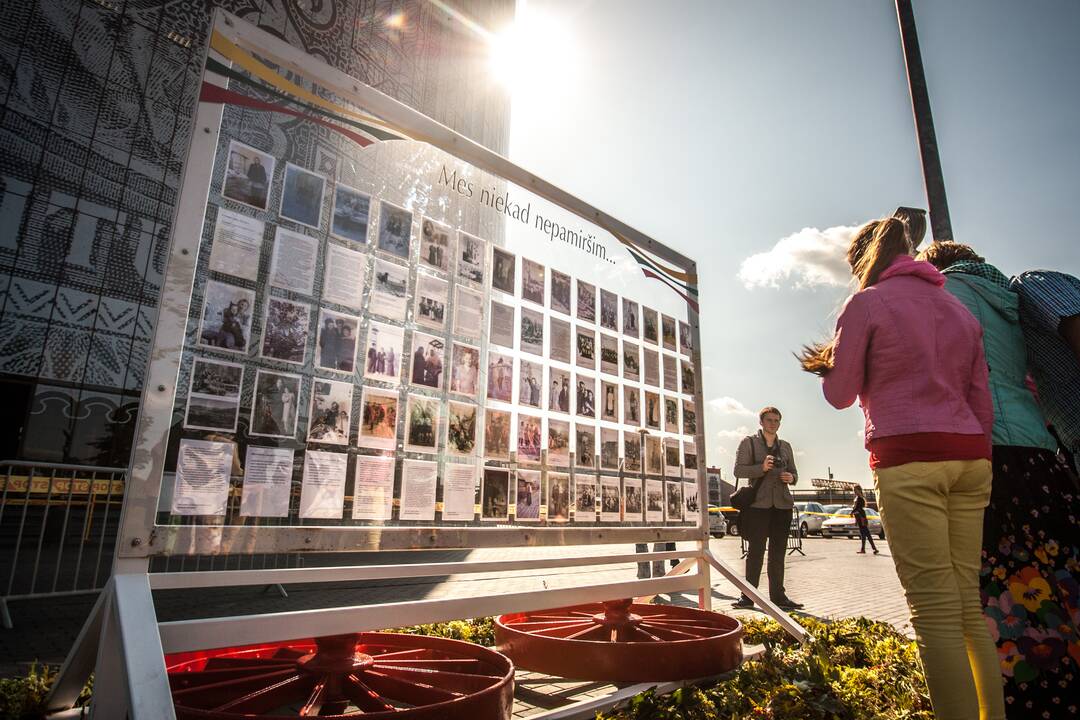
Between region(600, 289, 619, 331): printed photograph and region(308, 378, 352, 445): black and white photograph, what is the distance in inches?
71.1

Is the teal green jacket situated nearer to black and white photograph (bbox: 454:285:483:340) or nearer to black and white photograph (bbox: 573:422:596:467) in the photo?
black and white photograph (bbox: 573:422:596:467)

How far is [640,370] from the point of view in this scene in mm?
3816

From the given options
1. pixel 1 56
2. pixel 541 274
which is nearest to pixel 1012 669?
pixel 541 274

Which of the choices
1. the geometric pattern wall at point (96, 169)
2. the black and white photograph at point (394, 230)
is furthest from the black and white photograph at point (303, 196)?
the geometric pattern wall at point (96, 169)

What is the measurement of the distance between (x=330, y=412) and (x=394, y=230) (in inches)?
35.1

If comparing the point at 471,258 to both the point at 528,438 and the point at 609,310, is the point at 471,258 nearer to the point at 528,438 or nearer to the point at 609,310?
the point at 528,438

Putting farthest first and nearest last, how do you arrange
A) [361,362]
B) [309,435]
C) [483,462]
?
[483,462]
[361,362]
[309,435]

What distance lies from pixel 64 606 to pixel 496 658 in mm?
5647

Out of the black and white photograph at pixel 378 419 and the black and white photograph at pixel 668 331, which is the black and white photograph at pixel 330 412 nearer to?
the black and white photograph at pixel 378 419

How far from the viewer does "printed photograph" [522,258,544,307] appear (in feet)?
10.5

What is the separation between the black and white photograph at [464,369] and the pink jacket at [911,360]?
1562 mm

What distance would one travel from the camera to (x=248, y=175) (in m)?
2.22

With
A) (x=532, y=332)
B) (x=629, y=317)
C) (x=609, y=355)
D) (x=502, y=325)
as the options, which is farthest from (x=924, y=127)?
(x=502, y=325)

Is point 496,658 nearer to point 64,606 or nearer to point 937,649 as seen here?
point 937,649
